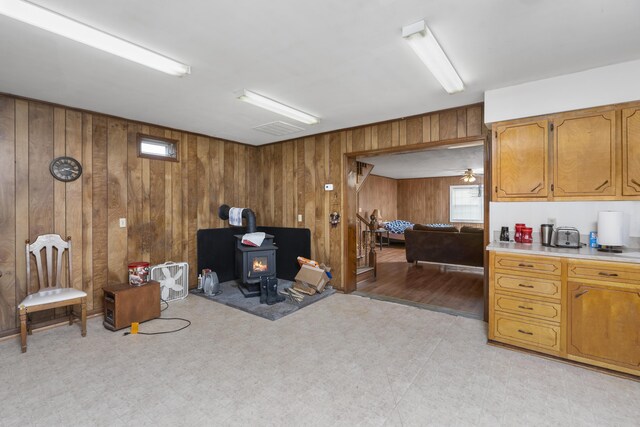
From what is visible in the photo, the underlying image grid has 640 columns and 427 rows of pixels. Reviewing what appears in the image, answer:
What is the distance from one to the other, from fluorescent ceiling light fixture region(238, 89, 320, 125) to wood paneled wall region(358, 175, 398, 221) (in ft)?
17.9

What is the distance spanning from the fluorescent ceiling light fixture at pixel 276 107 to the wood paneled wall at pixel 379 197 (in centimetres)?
545

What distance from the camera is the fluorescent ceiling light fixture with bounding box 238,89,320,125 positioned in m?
3.19

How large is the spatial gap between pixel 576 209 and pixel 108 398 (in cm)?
434

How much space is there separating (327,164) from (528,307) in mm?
3239

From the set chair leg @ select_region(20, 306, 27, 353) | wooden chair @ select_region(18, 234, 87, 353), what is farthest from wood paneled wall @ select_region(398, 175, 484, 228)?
chair leg @ select_region(20, 306, 27, 353)

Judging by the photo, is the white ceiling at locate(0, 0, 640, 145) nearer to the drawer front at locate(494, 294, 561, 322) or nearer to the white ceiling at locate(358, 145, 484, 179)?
the drawer front at locate(494, 294, 561, 322)

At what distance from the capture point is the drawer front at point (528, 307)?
8.38 feet

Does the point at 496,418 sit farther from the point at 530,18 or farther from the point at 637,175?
the point at 530,18

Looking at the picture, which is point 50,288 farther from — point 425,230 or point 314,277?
A: point 425,230

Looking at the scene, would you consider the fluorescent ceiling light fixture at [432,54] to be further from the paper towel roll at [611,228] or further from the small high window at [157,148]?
the small high window at [157,148]

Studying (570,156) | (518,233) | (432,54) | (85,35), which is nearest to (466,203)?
(518,233)

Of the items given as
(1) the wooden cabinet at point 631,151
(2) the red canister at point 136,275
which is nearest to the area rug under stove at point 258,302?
(2) the red canister at point 136,275

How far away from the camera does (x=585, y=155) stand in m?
2.69

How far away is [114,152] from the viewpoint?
3887mm
